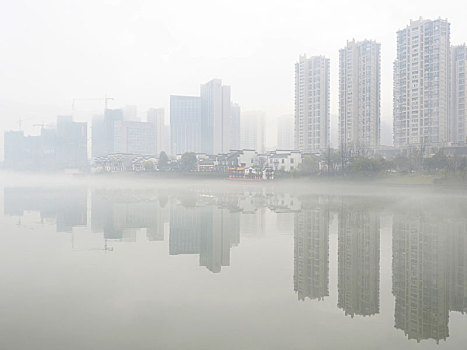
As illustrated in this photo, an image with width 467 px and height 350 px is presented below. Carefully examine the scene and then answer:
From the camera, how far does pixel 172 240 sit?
14.0m

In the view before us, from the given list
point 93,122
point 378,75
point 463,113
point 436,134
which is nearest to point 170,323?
point 436,134

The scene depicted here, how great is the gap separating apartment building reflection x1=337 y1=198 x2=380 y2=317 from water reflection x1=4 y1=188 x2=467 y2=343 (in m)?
0.02

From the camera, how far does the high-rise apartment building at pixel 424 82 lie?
56156 mm

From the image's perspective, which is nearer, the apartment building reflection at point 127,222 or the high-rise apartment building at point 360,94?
the apartment building reflection at point 127,222

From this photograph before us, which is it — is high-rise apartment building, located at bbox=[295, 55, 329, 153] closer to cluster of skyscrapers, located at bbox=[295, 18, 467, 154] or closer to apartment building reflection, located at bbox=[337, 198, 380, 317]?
cluster of skyscrapers, located at bbox=[295, 18, 467, 154]

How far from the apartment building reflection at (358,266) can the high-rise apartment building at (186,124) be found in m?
114

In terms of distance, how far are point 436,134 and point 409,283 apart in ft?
183

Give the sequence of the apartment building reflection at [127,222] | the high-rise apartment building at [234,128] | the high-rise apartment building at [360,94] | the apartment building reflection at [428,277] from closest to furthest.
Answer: the apartment building reflection at [428,277] → the apartment building reflection at [127,222] → the high-rise apartment building at [360,94] → the high-rise apartment building at [234,128]

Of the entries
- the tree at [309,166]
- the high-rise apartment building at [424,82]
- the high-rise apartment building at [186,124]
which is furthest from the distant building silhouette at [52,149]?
the high-rise apartment building at [424,82]

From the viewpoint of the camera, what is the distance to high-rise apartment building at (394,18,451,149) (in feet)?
184

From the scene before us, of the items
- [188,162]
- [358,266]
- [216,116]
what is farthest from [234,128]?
[358,266]

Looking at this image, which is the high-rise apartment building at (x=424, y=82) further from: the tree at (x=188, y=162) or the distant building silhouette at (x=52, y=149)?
the distant building silhouette at (x=52, y=149)

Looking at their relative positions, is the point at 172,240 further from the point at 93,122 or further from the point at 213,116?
the point at 93,122

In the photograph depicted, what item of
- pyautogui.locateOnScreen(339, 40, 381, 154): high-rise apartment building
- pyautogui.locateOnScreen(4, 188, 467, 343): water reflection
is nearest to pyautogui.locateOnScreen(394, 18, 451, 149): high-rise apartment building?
pyautogui.locateOnScreen(339, 40, 381, 154): high-rise apartment building
